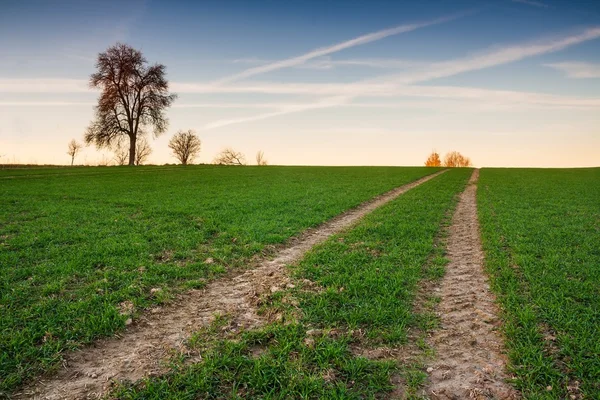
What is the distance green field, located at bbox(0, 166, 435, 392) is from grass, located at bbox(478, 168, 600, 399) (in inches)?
221

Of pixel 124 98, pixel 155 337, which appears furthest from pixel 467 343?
pixel 124 98

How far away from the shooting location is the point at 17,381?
402cm

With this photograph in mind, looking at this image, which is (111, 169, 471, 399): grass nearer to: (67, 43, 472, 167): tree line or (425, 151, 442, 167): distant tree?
(67, 43, 472, 167): tree line

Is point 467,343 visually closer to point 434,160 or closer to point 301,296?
point 301,296

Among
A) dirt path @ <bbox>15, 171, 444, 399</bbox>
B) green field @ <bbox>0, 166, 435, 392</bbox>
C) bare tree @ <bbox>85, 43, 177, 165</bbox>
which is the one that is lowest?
dirt path @ <bbox>15, 171, 444, 399</bbox>

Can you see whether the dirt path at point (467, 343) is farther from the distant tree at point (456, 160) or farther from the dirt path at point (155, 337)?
the distant tree at point (456, 160)

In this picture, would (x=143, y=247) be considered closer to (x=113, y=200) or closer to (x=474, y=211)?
(x=113, y=200)

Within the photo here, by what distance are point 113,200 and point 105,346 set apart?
15.2 meters

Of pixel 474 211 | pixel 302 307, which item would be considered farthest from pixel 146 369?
pixel 474 211

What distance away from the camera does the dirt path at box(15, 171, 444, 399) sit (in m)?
4.00

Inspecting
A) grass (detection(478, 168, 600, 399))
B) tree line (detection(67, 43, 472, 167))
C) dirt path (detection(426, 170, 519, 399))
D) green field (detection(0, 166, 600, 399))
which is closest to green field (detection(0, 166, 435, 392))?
green field (detection(0, 166, 600, 399))

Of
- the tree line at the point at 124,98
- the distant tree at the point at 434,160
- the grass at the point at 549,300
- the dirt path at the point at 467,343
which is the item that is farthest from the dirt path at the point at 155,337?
the distant tree at the point at 434,160

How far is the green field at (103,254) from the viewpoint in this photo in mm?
5043

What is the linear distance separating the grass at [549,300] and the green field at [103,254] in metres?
5.62
